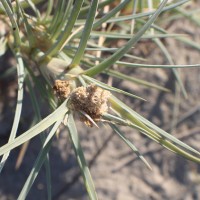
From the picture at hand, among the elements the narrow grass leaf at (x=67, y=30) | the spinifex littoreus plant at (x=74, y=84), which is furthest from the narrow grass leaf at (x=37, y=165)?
the narrow grass leaf at (x=67, y=30)

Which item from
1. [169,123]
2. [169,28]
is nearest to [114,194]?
[169,123]

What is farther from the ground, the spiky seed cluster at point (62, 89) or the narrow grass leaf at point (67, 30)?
the narrow grass leaf at point (67, 30)

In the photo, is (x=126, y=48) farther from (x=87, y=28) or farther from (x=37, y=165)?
(x=37, y=165)

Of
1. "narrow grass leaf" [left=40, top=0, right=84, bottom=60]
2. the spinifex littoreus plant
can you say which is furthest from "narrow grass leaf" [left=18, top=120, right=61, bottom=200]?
"narrow grass leaf" [left=40, top=0, right=84, bottom=60]

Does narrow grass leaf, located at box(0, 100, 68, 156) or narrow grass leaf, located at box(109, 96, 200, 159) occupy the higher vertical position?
narrow grass leaf, located at box(0, 100, 68, 156)

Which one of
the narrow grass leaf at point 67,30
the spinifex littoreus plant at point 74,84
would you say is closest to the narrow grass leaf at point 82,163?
the spinifex littoreus plant at point 74,84

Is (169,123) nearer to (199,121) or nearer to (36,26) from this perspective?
(199,121)

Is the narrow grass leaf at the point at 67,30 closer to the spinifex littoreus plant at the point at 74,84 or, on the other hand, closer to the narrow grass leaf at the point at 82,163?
the spinifex littoreus plant at the point at 74,84

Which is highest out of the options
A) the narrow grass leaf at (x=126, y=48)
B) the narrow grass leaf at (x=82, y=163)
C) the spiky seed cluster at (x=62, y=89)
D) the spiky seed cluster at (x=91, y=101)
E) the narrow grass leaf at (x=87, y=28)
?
the narrow grass leaf at (x=87, y=28)

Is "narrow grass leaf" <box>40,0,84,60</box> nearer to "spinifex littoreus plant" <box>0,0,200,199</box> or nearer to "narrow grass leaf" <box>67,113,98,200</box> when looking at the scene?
"spinifex littoreus plant" <box>0,0,200,199</box>
